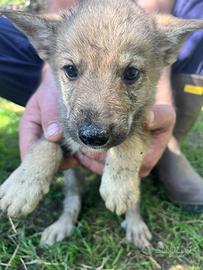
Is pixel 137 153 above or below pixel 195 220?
above

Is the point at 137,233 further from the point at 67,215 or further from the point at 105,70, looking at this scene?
the point at 105,70

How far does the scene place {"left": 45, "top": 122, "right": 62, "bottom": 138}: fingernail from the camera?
290 centimetres

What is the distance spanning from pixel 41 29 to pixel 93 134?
88 cm

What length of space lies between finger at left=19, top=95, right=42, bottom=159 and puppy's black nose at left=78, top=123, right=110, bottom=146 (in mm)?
769

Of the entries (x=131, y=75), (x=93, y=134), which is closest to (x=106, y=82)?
(x=131, y=75)

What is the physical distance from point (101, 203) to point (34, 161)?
81 cm

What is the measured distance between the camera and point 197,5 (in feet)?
12.3

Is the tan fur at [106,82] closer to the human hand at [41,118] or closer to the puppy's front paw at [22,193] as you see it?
the puppy's front paw at [22,193]

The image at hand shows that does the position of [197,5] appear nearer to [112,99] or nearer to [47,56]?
[47,56]

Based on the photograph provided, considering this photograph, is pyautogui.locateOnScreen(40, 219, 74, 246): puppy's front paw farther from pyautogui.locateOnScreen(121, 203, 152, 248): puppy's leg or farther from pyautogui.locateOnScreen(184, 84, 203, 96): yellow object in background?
pyautogui.locateOnScreen(184, 84, 203, 96): yellow object in background

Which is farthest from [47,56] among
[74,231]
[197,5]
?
[197,5]

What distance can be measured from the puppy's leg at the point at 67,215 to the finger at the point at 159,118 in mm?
679

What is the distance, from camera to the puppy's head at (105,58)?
2.41m

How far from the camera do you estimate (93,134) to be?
90.2 inches
